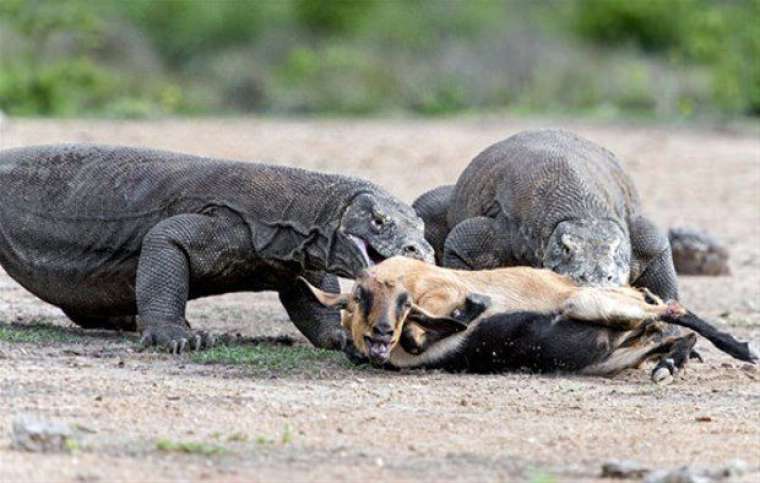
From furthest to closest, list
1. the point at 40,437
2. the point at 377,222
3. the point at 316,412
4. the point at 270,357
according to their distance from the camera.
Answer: the point at 377,222
the point at 270,357
the point at 316,412
the point at 40,437

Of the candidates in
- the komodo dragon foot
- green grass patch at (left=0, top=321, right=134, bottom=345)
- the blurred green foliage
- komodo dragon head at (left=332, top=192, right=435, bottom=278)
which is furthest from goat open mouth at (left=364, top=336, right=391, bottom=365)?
the blurred green foliage

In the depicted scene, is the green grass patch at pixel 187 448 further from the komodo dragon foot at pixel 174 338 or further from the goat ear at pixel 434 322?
the komodo dragon foot at pixel 174 338

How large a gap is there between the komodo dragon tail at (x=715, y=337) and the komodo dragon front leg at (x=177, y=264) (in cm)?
229

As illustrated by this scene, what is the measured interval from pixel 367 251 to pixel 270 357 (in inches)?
30.7

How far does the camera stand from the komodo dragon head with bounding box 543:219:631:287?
9883 millimetres

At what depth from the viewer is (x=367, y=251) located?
32.1ft

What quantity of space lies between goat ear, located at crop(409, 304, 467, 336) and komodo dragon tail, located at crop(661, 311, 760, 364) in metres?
0.99

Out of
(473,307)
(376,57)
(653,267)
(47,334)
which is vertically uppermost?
(473,307)

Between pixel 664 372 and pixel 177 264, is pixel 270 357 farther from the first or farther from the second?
pixel 664 372

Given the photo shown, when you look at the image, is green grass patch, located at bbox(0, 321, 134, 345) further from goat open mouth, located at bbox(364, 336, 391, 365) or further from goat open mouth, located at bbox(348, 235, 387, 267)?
goat open mouth, located at bbox(364, 336, 391, 365)

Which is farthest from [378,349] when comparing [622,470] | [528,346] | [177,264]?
[622,470]

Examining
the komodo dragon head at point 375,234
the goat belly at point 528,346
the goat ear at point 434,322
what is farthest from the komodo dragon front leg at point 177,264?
the goat belly at point 528,346

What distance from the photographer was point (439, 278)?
893 cm

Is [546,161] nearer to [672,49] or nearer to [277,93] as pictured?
[277,93]
